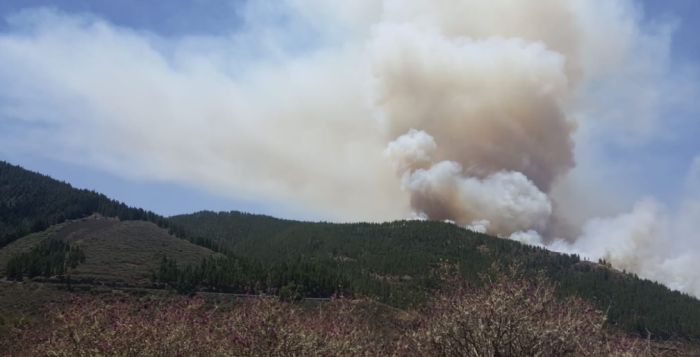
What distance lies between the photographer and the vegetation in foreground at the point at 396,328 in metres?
17.4

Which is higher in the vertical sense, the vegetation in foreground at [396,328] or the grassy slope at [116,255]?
the grassy slope at [116,255]

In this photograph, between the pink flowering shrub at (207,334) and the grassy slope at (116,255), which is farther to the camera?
the grassy slope at (116,255)

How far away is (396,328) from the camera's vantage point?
25.1m

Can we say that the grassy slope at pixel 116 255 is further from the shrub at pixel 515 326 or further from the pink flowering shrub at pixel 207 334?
the shrub at pixel 515 326

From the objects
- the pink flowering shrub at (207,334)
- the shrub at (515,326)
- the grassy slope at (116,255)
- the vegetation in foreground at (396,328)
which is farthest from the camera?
the grassy slope at (116,255)

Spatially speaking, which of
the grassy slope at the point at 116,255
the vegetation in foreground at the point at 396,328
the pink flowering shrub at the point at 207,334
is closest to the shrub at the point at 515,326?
the vegetation in foreground at the point at 396,328

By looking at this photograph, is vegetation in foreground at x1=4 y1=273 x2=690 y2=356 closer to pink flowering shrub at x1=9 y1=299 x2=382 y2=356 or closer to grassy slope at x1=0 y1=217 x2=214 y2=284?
pink flowering shrub at x1=9 y1=299 x2=382 y2=356

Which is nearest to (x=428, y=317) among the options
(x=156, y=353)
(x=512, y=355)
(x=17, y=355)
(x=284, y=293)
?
(x=512, y=355)

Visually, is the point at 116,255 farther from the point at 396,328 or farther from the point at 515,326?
the point at 515,326

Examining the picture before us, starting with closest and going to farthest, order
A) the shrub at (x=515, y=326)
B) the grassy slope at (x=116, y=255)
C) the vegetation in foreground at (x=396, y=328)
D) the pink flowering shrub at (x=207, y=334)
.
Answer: the shrub at (x=515, y=326) < the vegetation in foreground at (x=396, y=328) < the pink flowering shrub at (x=207, y=334) < the grassy slope at (x=116, y=255)

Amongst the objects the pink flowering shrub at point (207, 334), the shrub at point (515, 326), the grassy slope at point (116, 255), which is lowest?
the pink flowering shrub at point (207, 334)

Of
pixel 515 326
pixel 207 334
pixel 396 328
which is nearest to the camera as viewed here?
pixel 515 326

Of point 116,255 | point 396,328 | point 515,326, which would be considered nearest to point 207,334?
point 396,328

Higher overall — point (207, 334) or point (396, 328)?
point (396, 328)
